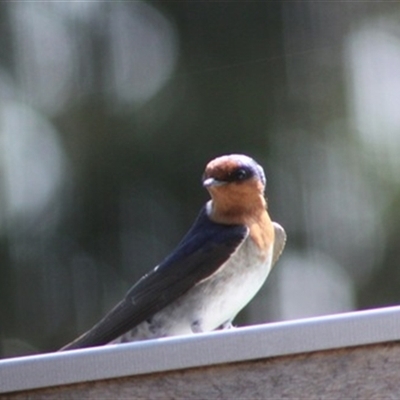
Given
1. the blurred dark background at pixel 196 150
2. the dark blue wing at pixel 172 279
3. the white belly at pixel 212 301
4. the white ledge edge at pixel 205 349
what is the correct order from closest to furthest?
1. the white ledge edge at pixel 205 349
2. the dark blue wing at pixel 172 279
3. the white belly at pixel 212 301
4. the blurred dark background at pixel 196 150

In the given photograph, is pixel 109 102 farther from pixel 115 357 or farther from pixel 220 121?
pixel 115 357

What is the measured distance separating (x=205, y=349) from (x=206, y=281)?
143 cm

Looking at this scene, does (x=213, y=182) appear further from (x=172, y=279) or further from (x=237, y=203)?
(x=172, y=279)

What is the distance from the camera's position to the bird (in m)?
4.68

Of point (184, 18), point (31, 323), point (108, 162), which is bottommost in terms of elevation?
point (31, 323)

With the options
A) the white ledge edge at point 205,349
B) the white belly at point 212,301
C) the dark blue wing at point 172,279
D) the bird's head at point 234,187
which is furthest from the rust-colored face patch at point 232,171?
the white ledge edge at point 205,349

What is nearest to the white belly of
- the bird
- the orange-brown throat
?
the bird

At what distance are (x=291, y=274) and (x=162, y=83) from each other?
146 centimetres

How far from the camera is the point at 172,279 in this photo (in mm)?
4812

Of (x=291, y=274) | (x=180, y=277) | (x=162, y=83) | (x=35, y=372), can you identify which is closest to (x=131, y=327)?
(x=180, y=277)

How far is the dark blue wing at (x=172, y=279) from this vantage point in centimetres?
462

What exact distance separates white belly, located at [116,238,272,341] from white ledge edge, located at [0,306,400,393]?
4.15 feet

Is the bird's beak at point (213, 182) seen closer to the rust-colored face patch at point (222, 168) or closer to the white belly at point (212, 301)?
the rust-colored face patch at point (222, 168)

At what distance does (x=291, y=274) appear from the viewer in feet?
33.4
